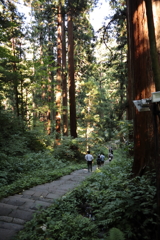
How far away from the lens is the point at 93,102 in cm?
2697

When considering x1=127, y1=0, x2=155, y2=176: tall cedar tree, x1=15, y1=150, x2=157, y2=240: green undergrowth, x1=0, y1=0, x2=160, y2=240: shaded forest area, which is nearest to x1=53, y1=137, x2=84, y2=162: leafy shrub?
x1=0, y1=0, x2=160, y2=240: shaded forest area

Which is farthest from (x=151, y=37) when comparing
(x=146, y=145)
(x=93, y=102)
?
(x=93, y=102)

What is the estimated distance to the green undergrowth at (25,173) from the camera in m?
7.20

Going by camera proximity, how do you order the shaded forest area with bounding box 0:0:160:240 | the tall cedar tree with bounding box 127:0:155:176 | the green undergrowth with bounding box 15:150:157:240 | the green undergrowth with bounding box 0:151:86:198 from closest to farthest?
1. the green undergrowth with bounding box 15:150:157:240
2. the shaded forest area with bounding box 0:0:160:240
3. the tall cedar tree with bounding box 127:0:155:176
4. the green undergrowth with bounding box 0:151:86:198

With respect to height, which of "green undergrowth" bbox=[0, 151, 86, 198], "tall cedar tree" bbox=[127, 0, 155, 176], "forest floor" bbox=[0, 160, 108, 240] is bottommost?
"forest floor" bbox=[0, 160, 108, 240]

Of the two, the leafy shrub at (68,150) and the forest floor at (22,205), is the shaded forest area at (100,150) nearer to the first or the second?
the leafy shrub at (68,150)

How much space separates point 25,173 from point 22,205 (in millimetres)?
4023

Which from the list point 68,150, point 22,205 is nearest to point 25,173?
point 22,205

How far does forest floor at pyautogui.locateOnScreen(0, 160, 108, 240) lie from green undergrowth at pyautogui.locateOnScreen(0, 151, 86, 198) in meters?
0.38

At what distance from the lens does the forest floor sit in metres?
4.29

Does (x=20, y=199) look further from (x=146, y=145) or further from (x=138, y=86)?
(x=138, y=86)

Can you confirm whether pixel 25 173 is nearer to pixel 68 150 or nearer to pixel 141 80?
pixel 68 150

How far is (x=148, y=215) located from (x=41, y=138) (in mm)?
13392

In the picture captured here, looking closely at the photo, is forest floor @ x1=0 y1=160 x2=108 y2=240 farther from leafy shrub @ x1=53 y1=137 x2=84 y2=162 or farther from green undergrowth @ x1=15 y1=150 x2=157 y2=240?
leafy shrub @ x1=53 y1=137 x2=84 y2=162
